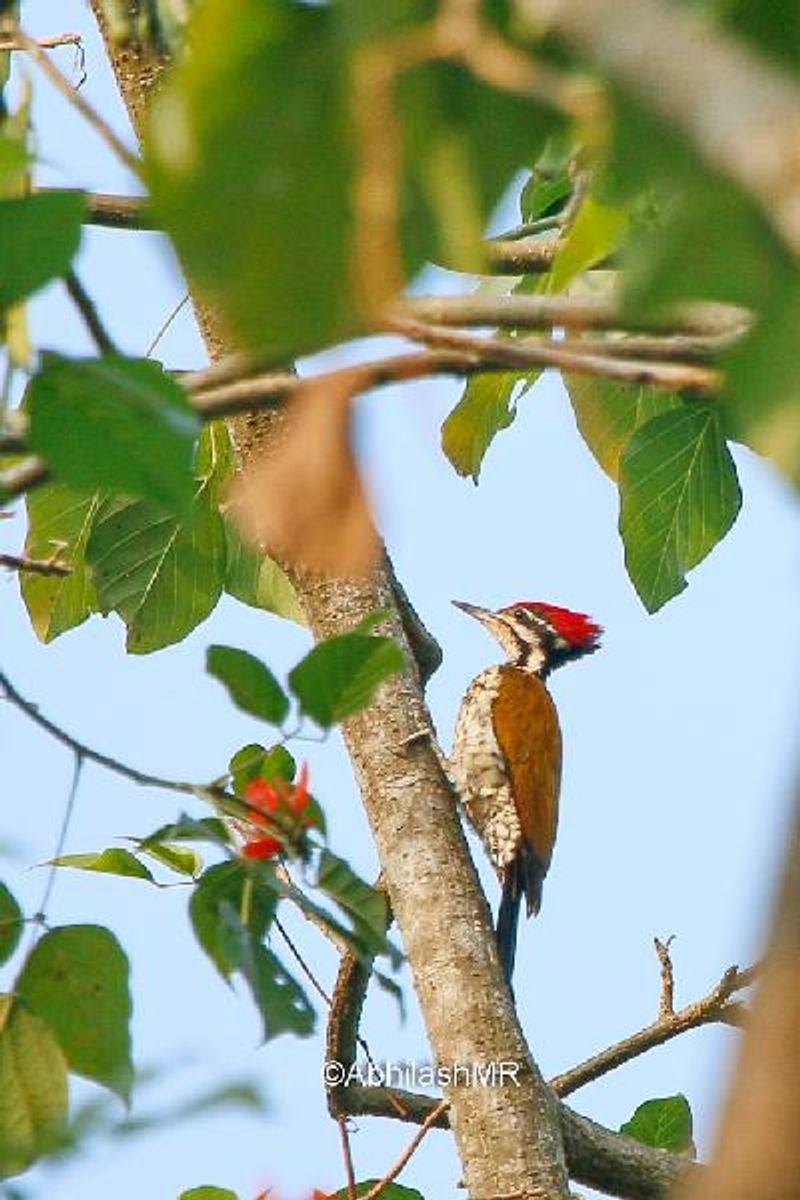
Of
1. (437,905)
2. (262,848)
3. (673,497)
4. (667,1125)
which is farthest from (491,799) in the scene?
(262,848)

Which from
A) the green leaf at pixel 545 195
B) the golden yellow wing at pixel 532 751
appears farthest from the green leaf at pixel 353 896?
the golden yellow wing at pixel 532 751

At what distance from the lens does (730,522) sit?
12.3 feet

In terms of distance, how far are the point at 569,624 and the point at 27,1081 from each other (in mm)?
6108

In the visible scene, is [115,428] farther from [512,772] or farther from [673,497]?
[512,772]

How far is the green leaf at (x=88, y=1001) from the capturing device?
78.7 inches

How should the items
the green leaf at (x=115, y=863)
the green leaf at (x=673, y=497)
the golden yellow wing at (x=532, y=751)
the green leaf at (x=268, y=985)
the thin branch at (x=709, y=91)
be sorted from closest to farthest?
1. the thin branch at (x=709, y=91)
2. the green leaf at (x=268, y=985)
3. the green leaf at (x=115, y=863)
4. the green leaf at (x=673, y=497)
5. the golden yellow wing at (x=532, y=751)

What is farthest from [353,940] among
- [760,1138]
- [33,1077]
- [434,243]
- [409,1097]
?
[409,1097]

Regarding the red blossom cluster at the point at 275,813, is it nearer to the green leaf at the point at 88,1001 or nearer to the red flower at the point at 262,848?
the red flower at the point at 262,848

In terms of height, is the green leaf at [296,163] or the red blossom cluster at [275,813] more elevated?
the red blossom cluster at [275,813]

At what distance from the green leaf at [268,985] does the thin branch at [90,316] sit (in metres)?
0.53

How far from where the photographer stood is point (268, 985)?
193 centimetres

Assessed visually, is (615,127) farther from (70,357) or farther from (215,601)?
(215,601)

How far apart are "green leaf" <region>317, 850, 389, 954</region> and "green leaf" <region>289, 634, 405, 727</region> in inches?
8.1

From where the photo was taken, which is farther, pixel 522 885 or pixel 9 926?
pixel 522 885
